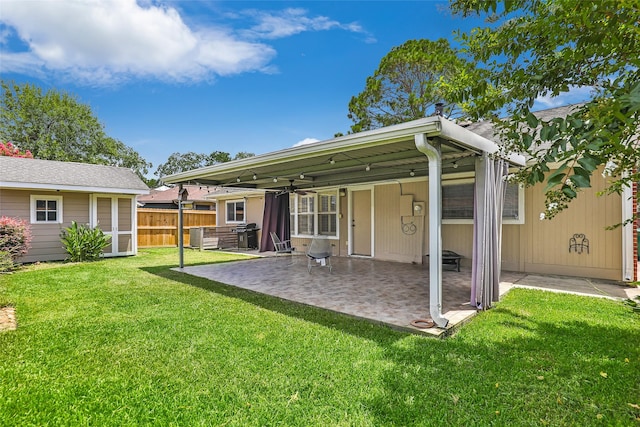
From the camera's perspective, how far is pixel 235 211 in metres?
14.9

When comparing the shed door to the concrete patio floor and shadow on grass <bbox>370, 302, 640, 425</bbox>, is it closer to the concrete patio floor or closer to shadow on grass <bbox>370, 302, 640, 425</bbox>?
the concrete patio floor

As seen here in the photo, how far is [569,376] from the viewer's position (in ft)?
8.98

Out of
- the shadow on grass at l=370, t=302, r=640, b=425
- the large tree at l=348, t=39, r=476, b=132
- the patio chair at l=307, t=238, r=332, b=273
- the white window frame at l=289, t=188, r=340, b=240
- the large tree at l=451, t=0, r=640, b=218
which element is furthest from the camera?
the large tree at l=348, t=39, r=476, b=132

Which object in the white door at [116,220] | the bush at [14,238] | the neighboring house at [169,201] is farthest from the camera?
the neighboring house at [169,201]

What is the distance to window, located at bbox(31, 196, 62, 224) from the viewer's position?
9.67 metres

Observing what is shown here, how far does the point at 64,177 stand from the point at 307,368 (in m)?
11.1

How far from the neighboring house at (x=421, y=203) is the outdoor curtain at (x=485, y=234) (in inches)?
4.8

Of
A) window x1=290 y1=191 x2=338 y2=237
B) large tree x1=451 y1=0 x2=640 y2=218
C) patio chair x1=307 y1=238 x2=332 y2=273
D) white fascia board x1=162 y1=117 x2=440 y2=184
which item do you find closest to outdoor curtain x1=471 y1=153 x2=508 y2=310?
white fascia board x1=162 y1=117 x2=440 y2=184

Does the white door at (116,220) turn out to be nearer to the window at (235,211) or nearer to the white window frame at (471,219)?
the window at (235,211)

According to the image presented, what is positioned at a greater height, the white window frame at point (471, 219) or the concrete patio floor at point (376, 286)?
the white window frame at point (471, 219)

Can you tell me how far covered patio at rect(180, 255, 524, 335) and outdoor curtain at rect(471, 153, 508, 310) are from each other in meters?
0.31

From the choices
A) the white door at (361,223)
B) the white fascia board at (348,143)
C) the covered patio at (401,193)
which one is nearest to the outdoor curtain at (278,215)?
the covered patio at (401,193)

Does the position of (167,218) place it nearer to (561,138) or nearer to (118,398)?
(118,398)

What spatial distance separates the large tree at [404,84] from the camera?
16047 millimetres
